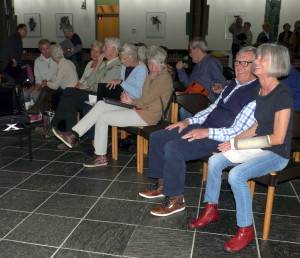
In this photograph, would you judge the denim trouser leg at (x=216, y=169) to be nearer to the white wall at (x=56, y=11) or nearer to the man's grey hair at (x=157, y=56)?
the man's grey hair at (x=157, y=56)

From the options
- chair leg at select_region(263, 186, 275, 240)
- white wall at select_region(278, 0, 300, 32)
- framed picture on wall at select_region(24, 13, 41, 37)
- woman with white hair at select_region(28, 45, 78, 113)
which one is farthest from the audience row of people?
framed picture on wall at select_region(24, 13, 41, 37)

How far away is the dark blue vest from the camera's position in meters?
2.78

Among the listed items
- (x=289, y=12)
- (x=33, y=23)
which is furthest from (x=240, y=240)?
(x=33, y=23)

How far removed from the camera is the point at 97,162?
404 cm

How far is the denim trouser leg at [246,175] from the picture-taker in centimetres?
243

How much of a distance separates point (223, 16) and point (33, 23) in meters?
5.76

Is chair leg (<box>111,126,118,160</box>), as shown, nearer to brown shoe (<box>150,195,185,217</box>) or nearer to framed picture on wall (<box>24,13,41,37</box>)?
brown shoe (<box>150,195,185,217</box>)

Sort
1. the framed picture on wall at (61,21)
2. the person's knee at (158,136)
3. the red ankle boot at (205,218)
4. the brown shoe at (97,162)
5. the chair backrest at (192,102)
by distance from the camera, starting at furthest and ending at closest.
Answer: the framed picture on wall at (61,21), the brown shoe at (97,162), the chair backrest at (192,102), the person's knee at (158,136), the red ankle boot at (205,218)

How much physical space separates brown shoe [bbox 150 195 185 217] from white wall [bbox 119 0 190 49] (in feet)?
26.6

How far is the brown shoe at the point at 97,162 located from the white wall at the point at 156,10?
7119mm

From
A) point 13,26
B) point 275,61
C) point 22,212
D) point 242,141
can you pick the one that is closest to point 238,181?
point 242,141

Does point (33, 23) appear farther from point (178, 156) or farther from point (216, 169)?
point (216, 169)

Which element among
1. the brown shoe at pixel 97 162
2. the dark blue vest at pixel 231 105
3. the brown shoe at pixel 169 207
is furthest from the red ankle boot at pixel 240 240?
the brown shoe at pixel 97 162

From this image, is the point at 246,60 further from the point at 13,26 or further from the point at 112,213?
the point at 13,26
